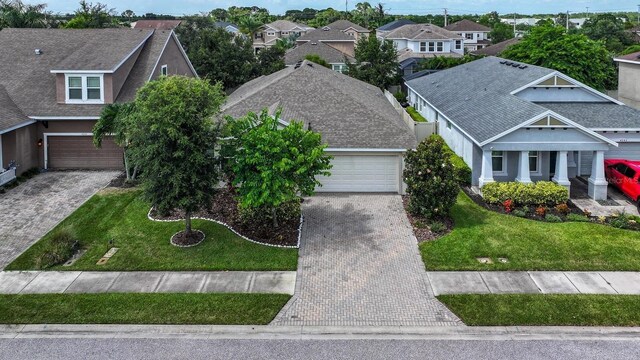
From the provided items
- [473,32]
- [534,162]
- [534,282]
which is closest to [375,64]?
[534,162]

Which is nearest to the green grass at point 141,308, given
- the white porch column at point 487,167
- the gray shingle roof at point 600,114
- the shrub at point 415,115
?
the white porch column at point 487,167

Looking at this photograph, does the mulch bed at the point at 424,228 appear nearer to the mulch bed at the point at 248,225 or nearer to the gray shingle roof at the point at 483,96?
the mulch bed at the point at 248,225

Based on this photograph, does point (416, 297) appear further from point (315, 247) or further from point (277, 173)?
point (277, 173)

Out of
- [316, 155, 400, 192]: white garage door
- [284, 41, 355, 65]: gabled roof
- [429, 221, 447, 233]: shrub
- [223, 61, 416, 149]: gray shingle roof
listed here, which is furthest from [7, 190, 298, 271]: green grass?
[284, 41, 355, 65]: gabled roof

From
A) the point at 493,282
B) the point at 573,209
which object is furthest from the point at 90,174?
the point at 573,209

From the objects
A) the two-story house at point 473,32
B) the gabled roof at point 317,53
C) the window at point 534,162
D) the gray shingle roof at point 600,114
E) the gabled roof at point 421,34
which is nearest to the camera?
the window at point 534,162

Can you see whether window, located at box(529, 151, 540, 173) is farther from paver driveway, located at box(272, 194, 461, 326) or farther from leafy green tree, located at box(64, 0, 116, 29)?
leafy green tree, located at box(64, 0, 116, 29)

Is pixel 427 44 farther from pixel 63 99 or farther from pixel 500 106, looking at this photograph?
pixel 63 99
